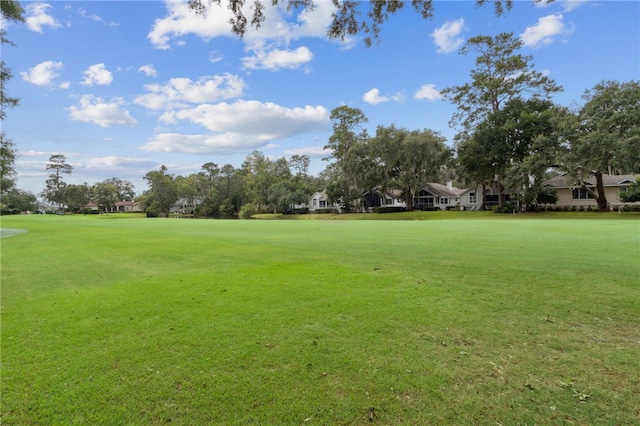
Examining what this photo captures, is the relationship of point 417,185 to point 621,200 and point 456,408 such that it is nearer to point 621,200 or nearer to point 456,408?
point 621,200

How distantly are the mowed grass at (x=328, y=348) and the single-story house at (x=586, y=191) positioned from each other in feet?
143

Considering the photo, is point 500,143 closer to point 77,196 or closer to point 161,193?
point 161,193

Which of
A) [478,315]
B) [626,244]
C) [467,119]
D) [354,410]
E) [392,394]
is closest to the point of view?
[354,410]

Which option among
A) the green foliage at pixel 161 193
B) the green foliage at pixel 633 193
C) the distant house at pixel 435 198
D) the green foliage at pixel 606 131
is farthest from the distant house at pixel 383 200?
the green foliage at pixel 161 193

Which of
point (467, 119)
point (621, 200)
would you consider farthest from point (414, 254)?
point (621, 200)

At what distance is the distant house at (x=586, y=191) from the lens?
42.5 m

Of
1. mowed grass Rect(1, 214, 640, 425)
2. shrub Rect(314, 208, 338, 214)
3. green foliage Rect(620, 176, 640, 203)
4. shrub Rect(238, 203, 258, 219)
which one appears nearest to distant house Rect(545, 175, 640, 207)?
green foliage Rect(620, 176, 640, 203)

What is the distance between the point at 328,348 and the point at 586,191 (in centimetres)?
5237

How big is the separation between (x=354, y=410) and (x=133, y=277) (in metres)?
6.56

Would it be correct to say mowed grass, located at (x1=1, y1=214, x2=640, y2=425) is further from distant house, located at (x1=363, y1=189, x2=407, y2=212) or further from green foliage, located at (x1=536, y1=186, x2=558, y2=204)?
distant house, located at (x1=363, y1=189, x2=407, y2=212)

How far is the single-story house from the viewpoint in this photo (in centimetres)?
4250

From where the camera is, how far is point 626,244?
10.8 m

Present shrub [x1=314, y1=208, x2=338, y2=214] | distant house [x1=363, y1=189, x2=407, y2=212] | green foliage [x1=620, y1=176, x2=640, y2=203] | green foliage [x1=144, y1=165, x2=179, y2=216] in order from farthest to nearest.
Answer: green foliage [x1=144, y1=165, x2=179, y2=216] → distant house [x1=363, y1=189, x2=407, y2=212] → shrub [x1=314, y1=208, x2=338, y2=214] → green foliage [x1=620, y1=176, x2=640, y2=203]

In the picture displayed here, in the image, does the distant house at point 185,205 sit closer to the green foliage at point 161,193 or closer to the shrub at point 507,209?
the green foliage at point 161,193
